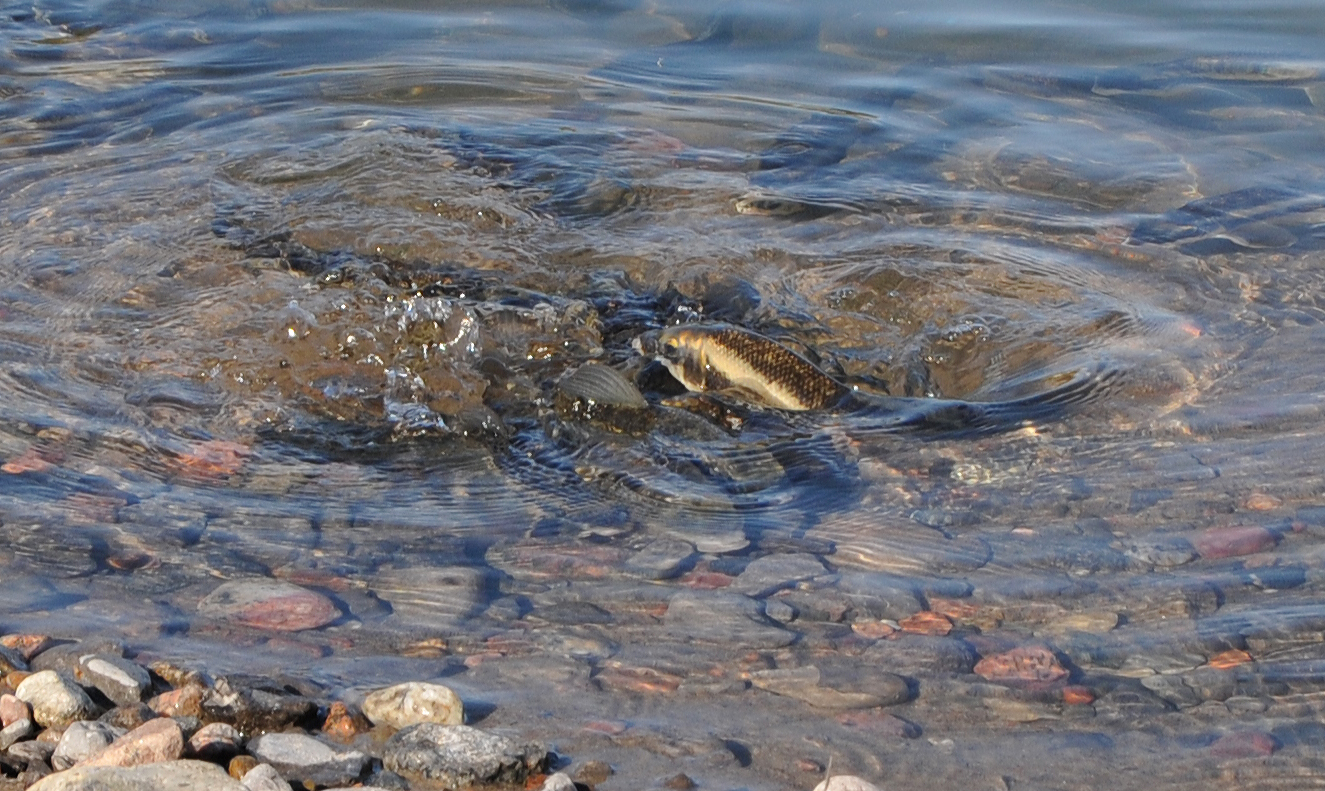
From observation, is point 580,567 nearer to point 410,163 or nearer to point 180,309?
point 180,309

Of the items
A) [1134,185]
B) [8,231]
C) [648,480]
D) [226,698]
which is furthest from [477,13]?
[226,698]

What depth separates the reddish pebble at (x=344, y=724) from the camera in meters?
3.71

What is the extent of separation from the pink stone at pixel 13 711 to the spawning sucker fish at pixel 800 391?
3094 millimetres

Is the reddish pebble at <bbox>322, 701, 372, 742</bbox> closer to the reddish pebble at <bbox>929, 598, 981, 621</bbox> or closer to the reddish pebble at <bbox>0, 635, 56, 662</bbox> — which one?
the reddish pebble at <bbox>0, 635, 56, 662</bbox>

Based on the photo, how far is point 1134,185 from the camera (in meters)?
8.44

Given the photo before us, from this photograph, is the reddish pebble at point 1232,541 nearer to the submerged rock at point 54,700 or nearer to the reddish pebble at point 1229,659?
the reddish pebble at point 1229,659

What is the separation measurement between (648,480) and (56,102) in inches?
256

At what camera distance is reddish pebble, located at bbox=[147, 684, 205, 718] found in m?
3.69

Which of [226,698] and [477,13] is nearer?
[226,698]

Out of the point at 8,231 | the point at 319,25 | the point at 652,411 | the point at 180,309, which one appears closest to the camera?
the point at 652,411

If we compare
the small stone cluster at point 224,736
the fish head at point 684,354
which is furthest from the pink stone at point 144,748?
the fish head at point 684,354

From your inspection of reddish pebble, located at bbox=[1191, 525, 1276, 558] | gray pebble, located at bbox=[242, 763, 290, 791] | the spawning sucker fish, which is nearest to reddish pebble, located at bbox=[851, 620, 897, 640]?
reddish pebble, located at bbox=[1191, 525, 1276, 558]

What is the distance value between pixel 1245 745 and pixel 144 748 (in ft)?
9.68

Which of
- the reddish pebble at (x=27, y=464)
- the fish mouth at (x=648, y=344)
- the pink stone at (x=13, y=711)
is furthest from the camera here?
the fish mouth at (x=648, y=344)
